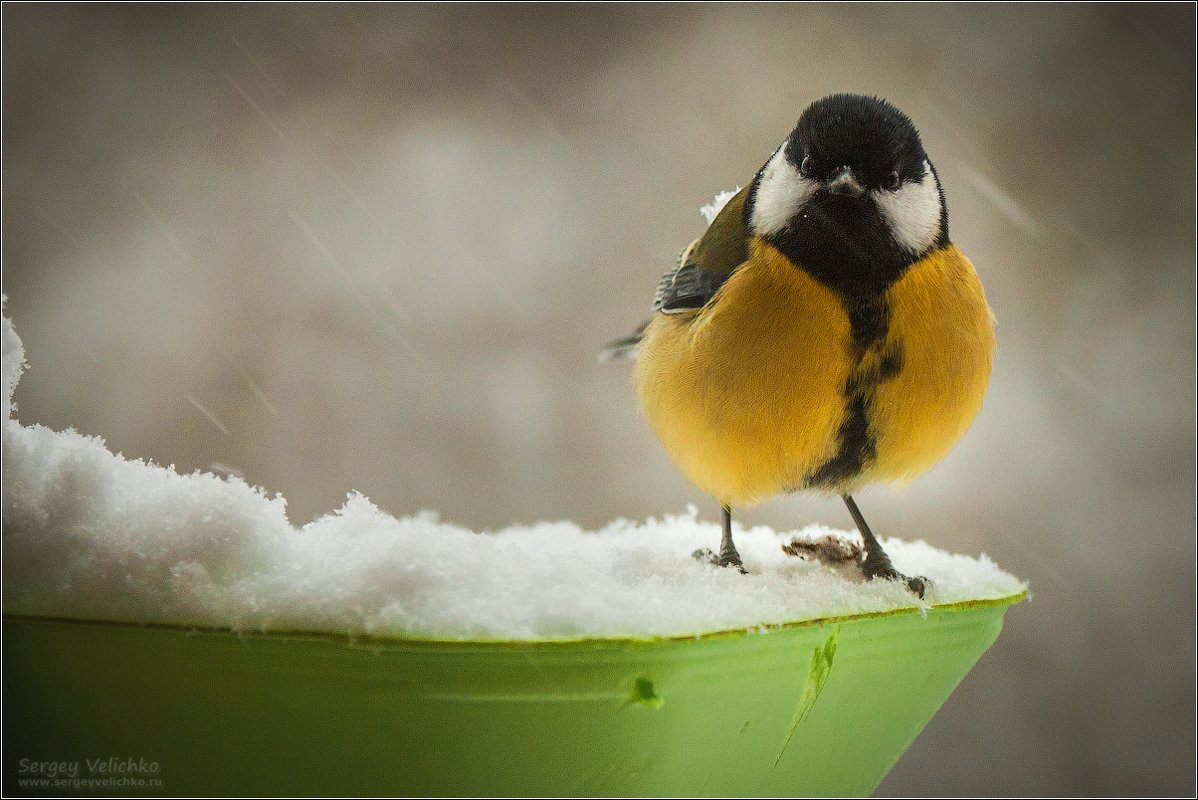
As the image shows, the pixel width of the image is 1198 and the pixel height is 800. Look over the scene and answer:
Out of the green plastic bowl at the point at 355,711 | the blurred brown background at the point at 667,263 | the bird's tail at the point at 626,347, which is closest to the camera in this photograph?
the green plastic bowl at the point at 355,711

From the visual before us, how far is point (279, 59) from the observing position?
1.19 m

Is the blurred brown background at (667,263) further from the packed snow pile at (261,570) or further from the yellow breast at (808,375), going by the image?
the packed snow pile at (261,570)

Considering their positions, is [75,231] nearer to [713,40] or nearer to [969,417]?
[713,40]

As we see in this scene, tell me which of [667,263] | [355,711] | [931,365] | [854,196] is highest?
[667,263]

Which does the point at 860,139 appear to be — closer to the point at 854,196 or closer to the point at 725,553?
the point at 854,196

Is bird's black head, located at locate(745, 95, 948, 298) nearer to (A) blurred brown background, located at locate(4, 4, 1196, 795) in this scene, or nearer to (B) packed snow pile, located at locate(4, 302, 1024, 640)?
(B) packed snow pile, located at locate(4, 302, 1024, 640)

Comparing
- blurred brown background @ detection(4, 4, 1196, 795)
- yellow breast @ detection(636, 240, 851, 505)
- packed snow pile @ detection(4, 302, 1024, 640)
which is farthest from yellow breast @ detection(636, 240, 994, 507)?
blurred brown background @ detection(4, 4, 1196, 795)

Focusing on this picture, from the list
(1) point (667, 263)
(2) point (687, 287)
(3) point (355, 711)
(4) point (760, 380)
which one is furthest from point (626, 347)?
(3) point (355, 711)

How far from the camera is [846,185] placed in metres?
0.52

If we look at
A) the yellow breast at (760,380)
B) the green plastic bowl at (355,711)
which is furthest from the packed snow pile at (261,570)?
the yellow breast at (760,380)

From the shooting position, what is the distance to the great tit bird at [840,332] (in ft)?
1.76

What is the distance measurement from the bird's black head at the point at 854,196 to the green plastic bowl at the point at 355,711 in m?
0.26

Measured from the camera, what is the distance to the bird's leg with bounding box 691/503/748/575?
23.4 inches

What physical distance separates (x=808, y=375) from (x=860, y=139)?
0.50 feet
